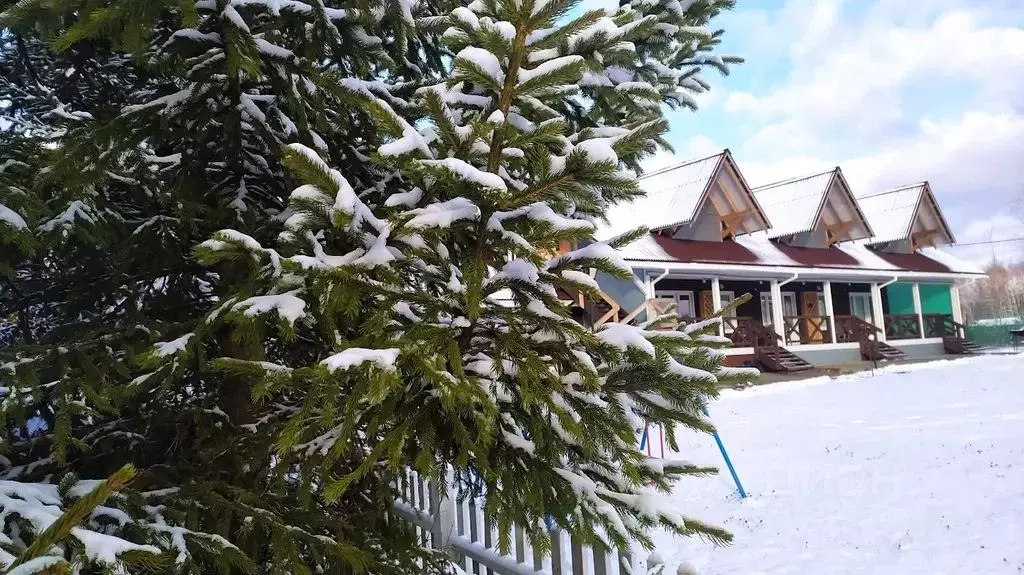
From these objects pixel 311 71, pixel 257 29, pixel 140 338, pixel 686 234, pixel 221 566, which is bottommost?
pixel 221 566

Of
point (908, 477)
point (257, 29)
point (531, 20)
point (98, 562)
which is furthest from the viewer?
point (908, 477)

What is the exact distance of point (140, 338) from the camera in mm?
2592

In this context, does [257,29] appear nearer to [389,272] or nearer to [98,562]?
[389,272]

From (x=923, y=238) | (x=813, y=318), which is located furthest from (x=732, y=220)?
(x=923, y=238)

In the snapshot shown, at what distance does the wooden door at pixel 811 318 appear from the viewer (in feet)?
70.5

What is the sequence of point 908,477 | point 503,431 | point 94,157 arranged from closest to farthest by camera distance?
point 503,431 < point 94,157 < point 908,477

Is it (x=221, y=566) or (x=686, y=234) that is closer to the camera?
(x=221, y=566)

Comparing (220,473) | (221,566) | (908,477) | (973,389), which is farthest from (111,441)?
(973,389)

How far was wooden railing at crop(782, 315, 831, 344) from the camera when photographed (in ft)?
68.7

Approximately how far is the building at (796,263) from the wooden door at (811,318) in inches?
2.0

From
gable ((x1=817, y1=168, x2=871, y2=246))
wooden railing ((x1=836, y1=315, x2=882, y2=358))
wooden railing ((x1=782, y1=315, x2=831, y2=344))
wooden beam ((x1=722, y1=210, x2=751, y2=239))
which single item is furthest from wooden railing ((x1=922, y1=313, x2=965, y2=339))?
wooden beam ((x1=722, y1=210, x2=751, y2=239))

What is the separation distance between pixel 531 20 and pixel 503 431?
122 centimetres

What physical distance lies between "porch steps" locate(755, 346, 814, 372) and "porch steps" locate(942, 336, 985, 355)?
10.2 m

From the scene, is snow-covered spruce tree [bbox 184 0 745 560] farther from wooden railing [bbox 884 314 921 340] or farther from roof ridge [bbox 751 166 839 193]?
wooden railing [bbox 884 314 921 340]
